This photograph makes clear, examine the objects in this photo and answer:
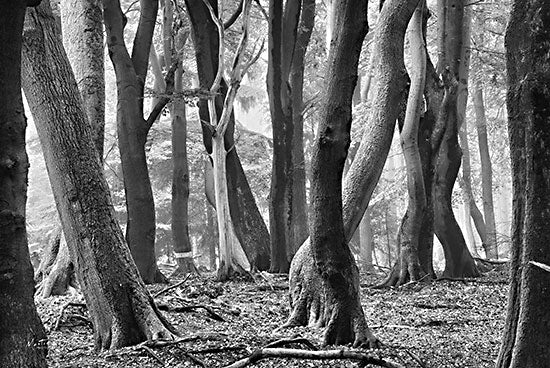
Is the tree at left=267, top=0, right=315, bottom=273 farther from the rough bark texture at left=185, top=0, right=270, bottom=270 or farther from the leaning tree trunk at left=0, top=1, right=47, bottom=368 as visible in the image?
the leaning tree trunk at left=0, top=1, right=47, bottom=368

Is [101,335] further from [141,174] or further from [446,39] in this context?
[446,39]

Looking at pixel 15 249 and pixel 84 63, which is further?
pixel 84 63

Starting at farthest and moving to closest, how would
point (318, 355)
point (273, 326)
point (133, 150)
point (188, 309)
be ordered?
point (133, 150) → point (188, 309) → point (273, 326) → point (318, 355)

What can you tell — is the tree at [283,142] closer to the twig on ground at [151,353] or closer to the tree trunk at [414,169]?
the tree trunk at [414,169]

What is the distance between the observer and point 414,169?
11.7 metres

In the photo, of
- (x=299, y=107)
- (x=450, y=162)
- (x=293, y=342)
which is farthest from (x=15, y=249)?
(x=299, y=107)

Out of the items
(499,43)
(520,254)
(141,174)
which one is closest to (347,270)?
(520,254)

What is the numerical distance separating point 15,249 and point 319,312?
3.58 metres

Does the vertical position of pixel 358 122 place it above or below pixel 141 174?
above

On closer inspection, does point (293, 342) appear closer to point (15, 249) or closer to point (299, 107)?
point (15, 249)

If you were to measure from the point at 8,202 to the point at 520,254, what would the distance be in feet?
8.76

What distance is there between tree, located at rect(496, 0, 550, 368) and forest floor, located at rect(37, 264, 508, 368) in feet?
3.57

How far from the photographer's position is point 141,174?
1200 centimetres

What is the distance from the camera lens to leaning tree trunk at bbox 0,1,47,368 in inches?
138
